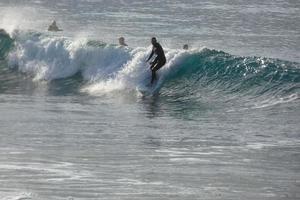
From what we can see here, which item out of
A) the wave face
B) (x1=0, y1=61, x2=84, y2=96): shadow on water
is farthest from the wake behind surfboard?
(x1=0, y1=61, x2=84, y2=96): shadow on water

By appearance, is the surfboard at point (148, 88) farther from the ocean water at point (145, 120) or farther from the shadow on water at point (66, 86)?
the shadow on water at point (66, 86)

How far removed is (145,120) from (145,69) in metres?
6.96

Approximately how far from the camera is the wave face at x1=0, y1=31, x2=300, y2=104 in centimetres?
2389

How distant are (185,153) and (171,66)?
36.6 feet

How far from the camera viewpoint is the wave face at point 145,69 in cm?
2389

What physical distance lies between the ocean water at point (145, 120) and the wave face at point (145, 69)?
43 millimetres

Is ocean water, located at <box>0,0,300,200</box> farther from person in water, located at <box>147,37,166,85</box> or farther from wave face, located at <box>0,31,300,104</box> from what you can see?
person in water, located at <box>147,37,166,85</box>

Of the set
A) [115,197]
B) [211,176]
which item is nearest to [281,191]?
[211,176]

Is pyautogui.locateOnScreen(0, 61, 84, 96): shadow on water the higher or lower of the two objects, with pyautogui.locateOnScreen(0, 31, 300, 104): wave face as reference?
lower

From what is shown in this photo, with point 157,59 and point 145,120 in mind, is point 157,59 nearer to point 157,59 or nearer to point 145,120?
point 157,59

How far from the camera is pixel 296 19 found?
60281 millimetres

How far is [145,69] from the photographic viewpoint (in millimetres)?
27094

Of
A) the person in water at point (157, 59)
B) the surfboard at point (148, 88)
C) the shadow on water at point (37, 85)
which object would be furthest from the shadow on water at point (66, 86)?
the person in water at point (157, 59)

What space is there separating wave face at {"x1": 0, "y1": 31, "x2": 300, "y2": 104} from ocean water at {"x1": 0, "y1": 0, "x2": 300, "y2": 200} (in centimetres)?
4
